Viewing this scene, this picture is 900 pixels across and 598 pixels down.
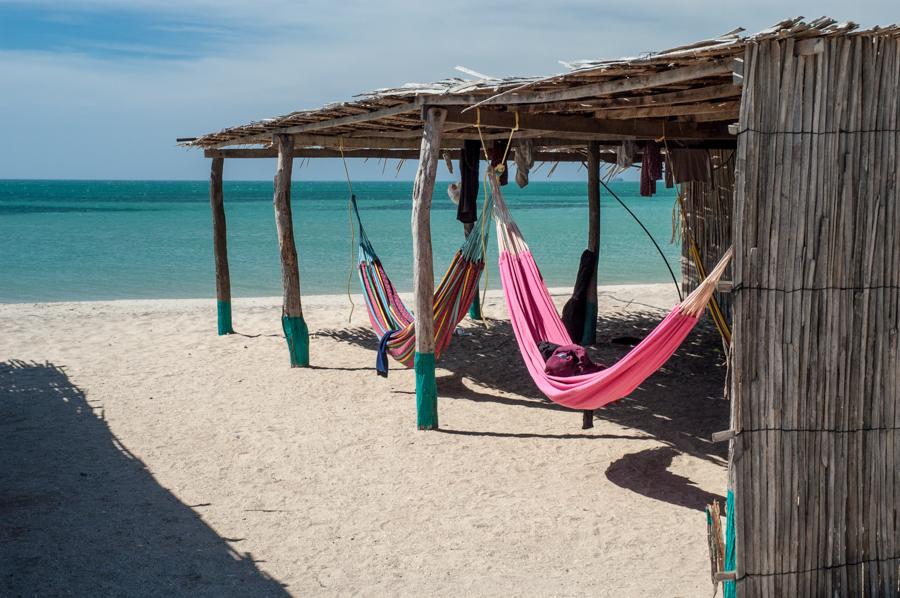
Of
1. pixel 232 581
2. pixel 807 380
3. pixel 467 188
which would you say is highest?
pixel 467 188

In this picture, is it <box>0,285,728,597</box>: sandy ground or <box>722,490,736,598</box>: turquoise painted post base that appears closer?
<box>722,490,736,598</box>: turquoise painted post base

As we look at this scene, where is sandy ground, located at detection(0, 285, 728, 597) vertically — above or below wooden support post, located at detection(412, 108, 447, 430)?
below

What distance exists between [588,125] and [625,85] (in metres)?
1.20

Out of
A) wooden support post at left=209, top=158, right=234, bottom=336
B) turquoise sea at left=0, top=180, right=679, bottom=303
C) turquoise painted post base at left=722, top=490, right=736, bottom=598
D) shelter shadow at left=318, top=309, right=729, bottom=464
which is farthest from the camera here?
turquoise sea at left=0, top=180, right=679, bottom=303

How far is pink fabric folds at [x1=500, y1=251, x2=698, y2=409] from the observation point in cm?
295

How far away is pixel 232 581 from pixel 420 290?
1.86 m

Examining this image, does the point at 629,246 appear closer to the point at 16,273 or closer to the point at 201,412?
the point at 16,273

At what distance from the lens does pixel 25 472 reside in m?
3.61

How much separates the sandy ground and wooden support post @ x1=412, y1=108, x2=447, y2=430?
0.15 metres

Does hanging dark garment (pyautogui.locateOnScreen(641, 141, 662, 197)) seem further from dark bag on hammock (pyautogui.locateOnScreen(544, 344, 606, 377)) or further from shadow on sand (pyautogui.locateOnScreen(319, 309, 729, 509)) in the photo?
dark bag on hammock (pyautogui.locateOnScreen(544, 344, 606, 377))

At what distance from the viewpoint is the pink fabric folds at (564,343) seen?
9.68ft

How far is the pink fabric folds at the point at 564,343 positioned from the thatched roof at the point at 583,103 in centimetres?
70

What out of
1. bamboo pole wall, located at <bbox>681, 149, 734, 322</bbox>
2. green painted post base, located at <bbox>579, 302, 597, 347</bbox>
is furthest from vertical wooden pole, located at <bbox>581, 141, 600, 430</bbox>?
bamboo pole wall, located at <bbox>681, 149, 734, 322</bbox>

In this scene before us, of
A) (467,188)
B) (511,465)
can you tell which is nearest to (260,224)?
(467,188)
